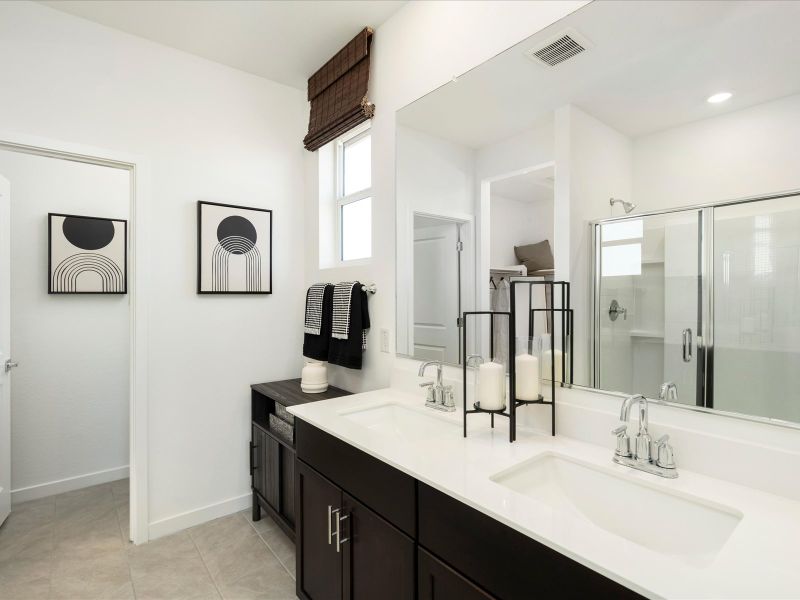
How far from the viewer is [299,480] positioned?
5.64ft

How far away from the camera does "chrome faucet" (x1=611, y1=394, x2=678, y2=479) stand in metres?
1.05

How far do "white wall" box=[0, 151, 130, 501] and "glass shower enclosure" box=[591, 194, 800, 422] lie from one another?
313cm

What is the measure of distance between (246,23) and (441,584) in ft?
8.17

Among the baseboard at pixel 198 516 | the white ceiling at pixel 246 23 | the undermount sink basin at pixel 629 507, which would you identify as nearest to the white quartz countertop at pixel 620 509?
the undermount sink basin at pixel 629 507

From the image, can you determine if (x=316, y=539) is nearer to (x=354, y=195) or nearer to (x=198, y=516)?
(x=198, y=516)

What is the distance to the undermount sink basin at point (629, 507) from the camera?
0.91m

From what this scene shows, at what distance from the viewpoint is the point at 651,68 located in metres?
1.16

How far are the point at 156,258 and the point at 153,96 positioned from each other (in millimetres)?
866

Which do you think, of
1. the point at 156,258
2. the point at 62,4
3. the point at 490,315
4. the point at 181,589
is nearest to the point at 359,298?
the point at 490,315

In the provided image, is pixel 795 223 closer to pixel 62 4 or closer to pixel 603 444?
pixel 603 444

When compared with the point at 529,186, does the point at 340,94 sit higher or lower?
higher

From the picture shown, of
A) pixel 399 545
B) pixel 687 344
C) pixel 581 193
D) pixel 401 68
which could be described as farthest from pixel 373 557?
pixel 401 68

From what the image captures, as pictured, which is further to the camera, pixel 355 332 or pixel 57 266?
pixel 57 266

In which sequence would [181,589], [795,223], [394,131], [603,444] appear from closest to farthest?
[795,223] < [603,444] < [181,589] < [394,131]
